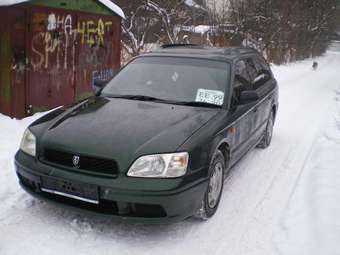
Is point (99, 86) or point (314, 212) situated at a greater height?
point (99, 86)

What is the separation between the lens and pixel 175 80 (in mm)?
4746

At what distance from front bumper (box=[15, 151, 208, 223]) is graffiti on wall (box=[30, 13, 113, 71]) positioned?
4.24 m

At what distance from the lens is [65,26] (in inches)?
313

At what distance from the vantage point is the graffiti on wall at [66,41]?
7426mm

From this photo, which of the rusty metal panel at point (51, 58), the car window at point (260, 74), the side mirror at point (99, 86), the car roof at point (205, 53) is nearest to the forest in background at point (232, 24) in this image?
the rusty metal panel at point (51, 58)

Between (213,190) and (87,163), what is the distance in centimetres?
132

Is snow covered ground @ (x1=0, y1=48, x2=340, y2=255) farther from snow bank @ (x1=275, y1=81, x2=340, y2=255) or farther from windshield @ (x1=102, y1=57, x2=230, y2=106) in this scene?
windshield @ (x1=102, y1=57, x2=230, y2=106)

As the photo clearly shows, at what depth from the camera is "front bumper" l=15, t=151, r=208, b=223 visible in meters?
3.36

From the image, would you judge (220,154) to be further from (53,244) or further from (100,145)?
(53,244)

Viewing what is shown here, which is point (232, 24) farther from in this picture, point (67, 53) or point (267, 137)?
point (267, 137)

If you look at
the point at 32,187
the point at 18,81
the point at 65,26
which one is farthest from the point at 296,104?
the point at 32,187

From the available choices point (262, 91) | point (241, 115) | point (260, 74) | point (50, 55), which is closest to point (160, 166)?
point (241, 115)

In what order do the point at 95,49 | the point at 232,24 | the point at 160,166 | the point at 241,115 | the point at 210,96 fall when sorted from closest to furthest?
the point at 160,166 < the point at 210,96 < the point at 241,115 < the point at 95,49 < the point at 232,24

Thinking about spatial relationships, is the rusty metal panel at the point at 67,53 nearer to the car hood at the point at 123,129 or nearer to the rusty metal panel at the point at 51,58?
the rusty metal panel at the point at 51,58
